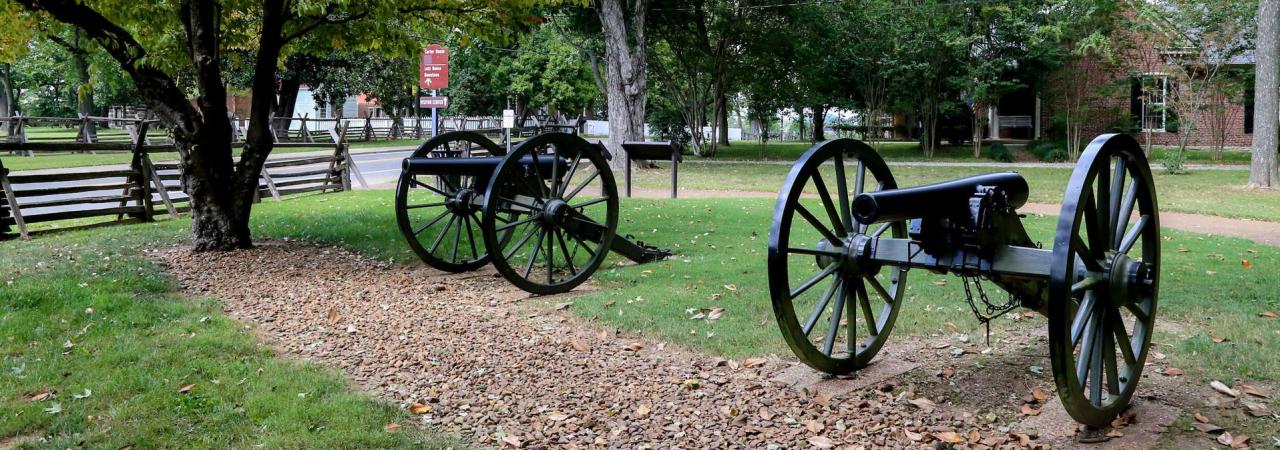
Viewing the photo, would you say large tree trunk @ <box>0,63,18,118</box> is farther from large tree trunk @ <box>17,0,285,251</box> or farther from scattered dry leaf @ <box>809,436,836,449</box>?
scattered dry leaf @ <box>809,436,836,449</box>

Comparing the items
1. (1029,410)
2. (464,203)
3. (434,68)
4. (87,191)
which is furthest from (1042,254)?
(434,68)

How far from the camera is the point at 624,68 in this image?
2377 cm

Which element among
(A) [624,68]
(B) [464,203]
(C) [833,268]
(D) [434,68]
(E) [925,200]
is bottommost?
(C) [833,268]

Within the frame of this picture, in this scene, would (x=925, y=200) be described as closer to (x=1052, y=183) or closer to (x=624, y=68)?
(x=1052, y=183)

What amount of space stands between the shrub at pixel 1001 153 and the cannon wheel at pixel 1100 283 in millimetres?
26034

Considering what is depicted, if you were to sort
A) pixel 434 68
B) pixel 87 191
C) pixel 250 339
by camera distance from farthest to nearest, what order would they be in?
pixel 434 68, pixel 87 191, pixel 250 339

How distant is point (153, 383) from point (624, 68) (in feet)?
62.9

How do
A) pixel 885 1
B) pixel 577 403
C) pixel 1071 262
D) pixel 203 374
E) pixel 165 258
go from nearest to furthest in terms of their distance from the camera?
pixel 1071 262 < pixel 577 403 < pixel 203 374 < pixel 165 258 < pixel 885 1

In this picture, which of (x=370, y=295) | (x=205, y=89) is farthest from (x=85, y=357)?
(x=205, y=89)

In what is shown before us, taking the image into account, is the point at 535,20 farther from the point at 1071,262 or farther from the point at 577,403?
the point at 1071,262

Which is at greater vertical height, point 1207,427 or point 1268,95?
point 1268,95

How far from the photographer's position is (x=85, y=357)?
591cm

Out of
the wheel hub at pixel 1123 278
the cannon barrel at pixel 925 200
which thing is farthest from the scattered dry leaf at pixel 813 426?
the wheel hub at pixel 1123 278

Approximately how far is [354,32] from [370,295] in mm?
4865
